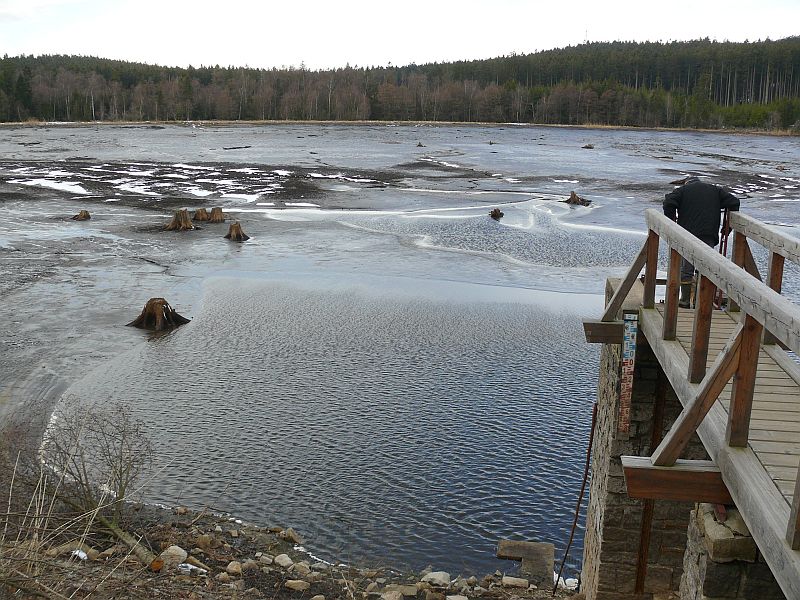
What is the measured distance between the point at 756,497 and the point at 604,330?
11.5 feet

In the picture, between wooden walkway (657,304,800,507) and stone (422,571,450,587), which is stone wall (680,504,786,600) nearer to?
wooden walkway (657,304,800,507)

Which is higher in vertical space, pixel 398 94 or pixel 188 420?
pixel 398 94

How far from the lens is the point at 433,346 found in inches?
628

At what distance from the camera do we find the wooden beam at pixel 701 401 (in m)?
4.35

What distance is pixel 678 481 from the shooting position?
192 inches

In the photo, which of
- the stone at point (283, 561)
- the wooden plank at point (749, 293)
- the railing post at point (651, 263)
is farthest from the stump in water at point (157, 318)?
the wooden plank at point (749, 293)

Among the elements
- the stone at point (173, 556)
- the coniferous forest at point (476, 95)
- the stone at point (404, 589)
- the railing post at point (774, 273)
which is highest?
the coniferous forest at point (476, 95)

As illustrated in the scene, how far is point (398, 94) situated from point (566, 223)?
128m

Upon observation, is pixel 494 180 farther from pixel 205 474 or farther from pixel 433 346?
pixel 205 474

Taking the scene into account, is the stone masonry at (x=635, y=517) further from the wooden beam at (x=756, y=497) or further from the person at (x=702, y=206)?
the wooden beam at (x=756, y=497)

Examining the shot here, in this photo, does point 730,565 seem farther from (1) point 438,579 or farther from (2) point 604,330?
(1) point 438,579

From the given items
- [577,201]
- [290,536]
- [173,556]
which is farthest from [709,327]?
[577,201]

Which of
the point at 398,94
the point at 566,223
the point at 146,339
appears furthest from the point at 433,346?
the point at 398,94

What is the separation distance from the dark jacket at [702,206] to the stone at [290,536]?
5.24 meters
